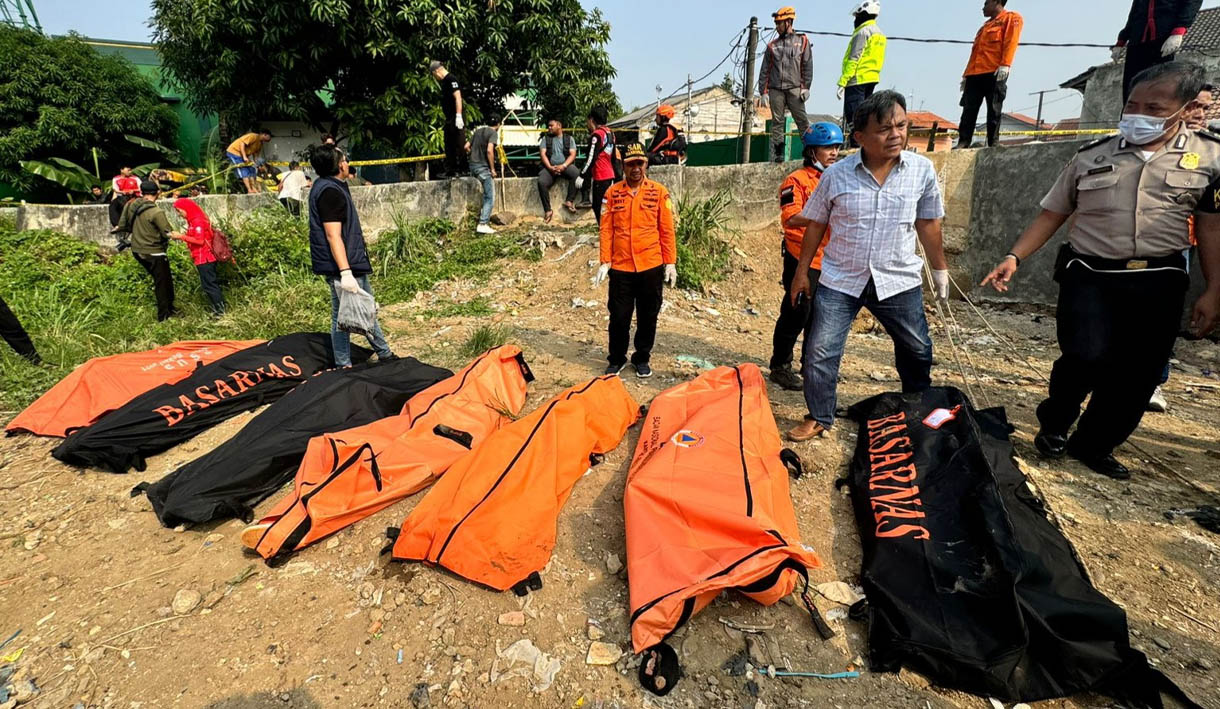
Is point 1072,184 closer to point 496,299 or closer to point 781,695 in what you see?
point 781,695

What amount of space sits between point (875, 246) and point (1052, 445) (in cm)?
148

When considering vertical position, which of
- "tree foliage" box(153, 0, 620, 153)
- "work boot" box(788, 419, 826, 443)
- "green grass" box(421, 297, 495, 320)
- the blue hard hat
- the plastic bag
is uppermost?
"tree foliage" box(153, 0, 620, 153)

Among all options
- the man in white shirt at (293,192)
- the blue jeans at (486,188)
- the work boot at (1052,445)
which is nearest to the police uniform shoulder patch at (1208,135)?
the work boot at (1052,445)

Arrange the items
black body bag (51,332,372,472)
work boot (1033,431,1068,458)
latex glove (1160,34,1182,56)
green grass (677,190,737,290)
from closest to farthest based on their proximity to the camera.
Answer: work boot (1033,431,1068,458)
black body bag (51,332,372,472)
latex glove (1160,34,1182,56)
green grass (677,190,737,290)

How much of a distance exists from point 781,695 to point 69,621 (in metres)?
2.72

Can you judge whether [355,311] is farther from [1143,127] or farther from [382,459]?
[1143,127]

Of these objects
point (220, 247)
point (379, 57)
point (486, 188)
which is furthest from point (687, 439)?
point (379, 57)

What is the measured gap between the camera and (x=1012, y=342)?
17.0 ft

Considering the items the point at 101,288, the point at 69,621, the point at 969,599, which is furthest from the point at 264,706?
the point at 101,288

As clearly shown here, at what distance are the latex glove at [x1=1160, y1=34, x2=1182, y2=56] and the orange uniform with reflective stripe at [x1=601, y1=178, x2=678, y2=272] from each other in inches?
166

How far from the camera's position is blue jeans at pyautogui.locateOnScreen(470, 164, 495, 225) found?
291 inches

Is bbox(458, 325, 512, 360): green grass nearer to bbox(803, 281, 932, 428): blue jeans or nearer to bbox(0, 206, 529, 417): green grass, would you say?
bbox(0, 206, 529, 417): green grass

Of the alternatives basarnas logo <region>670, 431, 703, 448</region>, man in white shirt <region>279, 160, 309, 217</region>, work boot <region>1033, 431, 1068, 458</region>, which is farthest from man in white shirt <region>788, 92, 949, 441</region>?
man in white shirt <region>279, 160, 309, 217</region>

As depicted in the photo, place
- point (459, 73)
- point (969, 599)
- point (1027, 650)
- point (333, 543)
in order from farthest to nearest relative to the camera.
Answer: point (459, 73), point (333, 543), point (969, 599), point (1027, 650)
